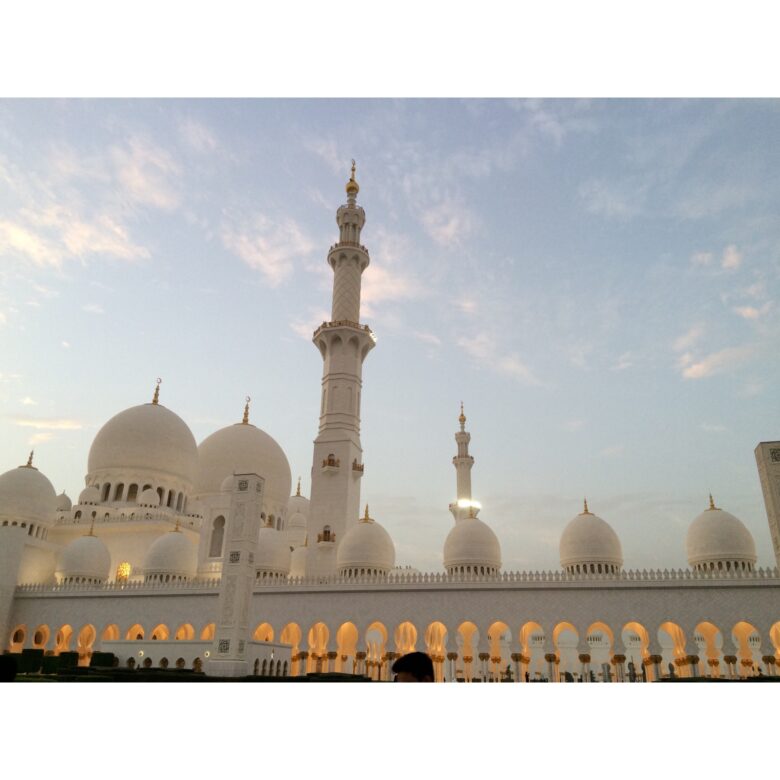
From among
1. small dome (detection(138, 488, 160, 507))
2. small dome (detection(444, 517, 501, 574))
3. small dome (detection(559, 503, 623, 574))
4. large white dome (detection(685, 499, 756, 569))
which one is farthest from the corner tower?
small dome (detection(138, 488, 160, 507))

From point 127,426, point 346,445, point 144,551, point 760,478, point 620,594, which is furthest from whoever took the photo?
point 127,426

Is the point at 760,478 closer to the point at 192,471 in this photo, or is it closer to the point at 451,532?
the point at 451,532

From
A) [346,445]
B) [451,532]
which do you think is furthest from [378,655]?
[346,445]

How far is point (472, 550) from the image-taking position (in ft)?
81.9

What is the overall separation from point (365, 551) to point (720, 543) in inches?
523

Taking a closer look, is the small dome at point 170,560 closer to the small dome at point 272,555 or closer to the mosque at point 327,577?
the mosque at point 327,577

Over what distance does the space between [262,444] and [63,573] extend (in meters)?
11.7

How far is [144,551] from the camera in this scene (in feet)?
99.9


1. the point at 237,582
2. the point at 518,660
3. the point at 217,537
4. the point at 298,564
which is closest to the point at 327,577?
the point at 237,582

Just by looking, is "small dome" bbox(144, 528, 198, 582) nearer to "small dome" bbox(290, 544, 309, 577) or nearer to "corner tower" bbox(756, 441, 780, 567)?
Answer: "small dome" bbox(290, 544, 309, 577)

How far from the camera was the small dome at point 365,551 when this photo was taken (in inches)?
975

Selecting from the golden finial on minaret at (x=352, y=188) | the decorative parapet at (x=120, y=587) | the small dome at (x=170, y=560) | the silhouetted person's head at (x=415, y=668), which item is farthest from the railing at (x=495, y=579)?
the golden finial on minaret at (x=352, y=188)

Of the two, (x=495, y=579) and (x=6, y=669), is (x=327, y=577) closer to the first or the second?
(x=495, y=579)

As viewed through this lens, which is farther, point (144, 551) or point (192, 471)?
point (192, 471)
